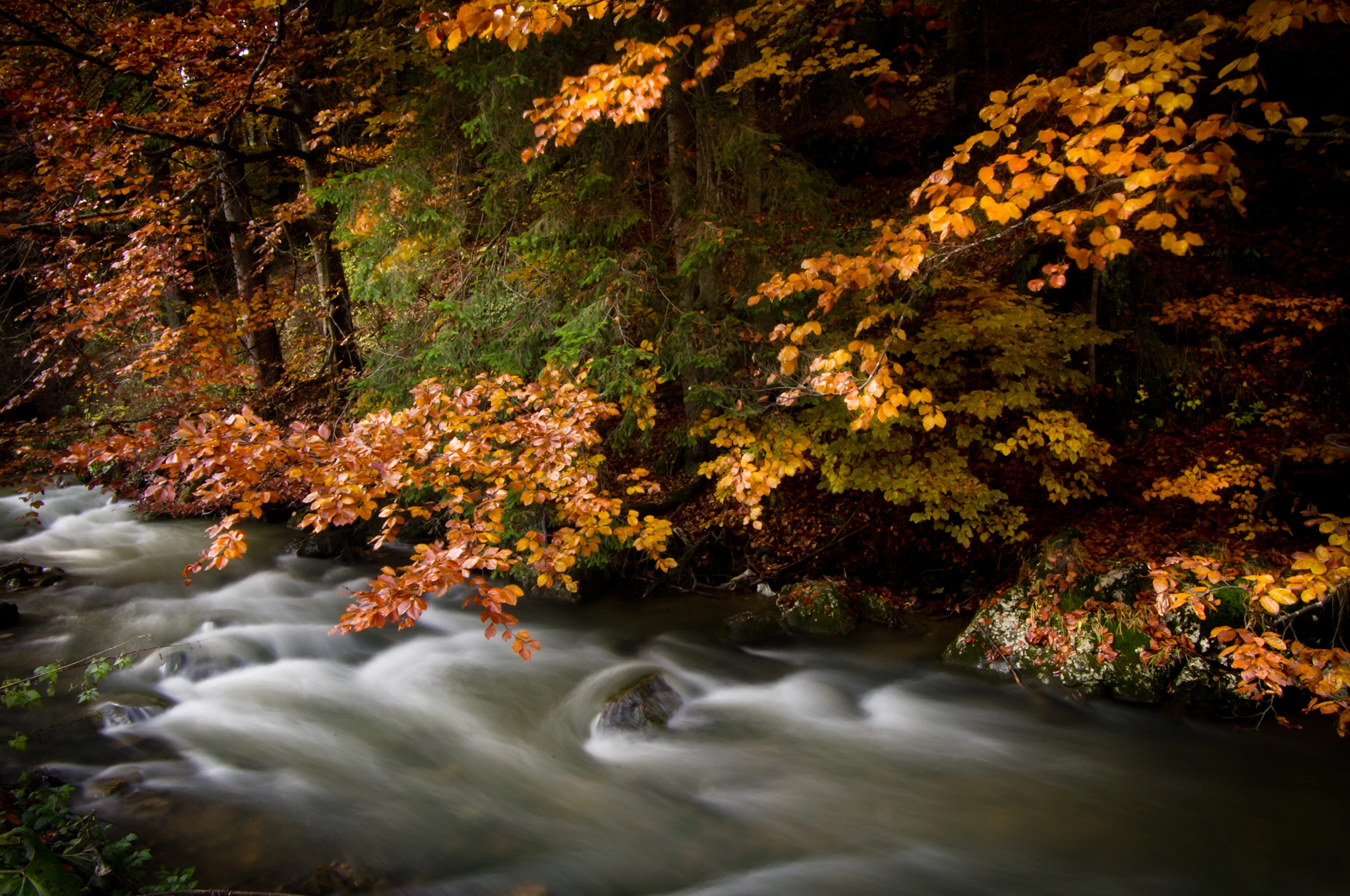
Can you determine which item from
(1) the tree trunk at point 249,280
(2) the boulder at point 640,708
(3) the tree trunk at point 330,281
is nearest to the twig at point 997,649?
(2) the boulder at point 640,708

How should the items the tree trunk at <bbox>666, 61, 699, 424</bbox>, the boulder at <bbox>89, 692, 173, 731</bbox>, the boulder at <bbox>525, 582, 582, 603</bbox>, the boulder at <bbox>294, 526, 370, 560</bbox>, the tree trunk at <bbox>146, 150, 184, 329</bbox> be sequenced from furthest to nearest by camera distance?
the boulder at <bbox>294, 526, 370, 560</bbox>
the boulder at <bbox>525, 582, 582, 603</bbox>
the tree trunk at <bbox>146, 150, 184, 329</bbox>
the tree trunk at <bbox>666, 61, 699, 424</bbox>
the boulder at <bbox>89, 692, 173, 731</bbox>

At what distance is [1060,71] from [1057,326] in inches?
300

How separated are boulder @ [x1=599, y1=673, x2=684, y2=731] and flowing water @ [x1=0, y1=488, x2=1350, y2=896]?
16 cm

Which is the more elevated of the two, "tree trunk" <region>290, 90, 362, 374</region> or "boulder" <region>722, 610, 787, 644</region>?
"tree trunk" <region>290, 90, 362, 374</region>

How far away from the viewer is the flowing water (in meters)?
4.44

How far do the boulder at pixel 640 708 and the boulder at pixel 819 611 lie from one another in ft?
5.80

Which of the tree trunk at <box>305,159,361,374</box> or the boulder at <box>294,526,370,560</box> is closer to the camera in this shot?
the boulder at <box>294,526,370,560</box>

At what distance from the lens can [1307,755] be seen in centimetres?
519

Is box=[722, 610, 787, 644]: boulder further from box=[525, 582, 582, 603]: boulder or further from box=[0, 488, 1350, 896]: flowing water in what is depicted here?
box=[525, 582, 582, 603]: boulder

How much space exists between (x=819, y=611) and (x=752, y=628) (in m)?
0.73

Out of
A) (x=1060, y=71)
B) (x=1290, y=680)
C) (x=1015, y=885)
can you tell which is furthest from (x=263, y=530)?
(x=1060, y=71)

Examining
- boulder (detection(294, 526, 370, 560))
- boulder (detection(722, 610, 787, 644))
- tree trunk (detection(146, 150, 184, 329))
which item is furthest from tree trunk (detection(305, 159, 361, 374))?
boulder (detection(722, 610, 787, 644))

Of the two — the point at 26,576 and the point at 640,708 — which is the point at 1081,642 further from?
the point at 26,576

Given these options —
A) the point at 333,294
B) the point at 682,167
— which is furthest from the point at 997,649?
the point at 333,294
